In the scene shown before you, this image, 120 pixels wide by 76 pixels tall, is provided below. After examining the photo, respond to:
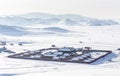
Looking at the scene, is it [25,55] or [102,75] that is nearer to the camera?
[102,75]

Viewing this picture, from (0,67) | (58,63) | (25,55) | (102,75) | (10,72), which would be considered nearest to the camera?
(102,75)

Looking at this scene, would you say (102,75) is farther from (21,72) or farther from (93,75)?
(21,72)

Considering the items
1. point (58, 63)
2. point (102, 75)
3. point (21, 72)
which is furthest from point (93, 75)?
point (58, 63)

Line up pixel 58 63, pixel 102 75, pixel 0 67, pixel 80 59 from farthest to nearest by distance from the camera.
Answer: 1. pixel 80 59
2. pixel 58 63
3. pixel 0 67
4. pixel 102 75

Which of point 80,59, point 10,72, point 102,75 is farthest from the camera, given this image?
point 80,59

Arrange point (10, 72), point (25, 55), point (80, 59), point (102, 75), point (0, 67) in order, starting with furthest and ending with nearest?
point (25, 55), point (80, 59), point (0, 67), point (10, 72), point (102, 75)

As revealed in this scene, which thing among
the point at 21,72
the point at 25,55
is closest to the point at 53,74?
the point at 21,72

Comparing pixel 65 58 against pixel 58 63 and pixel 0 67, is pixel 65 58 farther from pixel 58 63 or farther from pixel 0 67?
pixel 0 67

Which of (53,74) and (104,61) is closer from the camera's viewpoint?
(53,74)

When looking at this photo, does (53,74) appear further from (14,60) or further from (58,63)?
(14,60)
